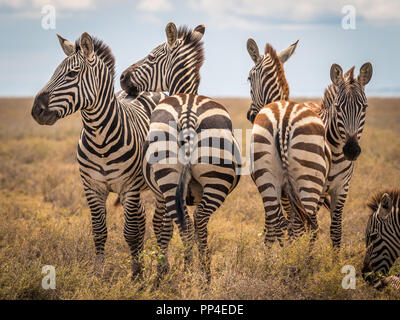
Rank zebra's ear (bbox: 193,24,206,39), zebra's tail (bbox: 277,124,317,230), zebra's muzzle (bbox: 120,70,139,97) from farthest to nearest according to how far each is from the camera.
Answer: zebra's muzzle (bbox: 120,70,139,97), zebra's ear (bbox: 193,24,206,39), zebra's tail (bbox: 277,124,317,230)

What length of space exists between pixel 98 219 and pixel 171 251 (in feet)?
3.53

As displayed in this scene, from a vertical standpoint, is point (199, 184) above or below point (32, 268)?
above

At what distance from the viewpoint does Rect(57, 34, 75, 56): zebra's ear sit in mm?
5383

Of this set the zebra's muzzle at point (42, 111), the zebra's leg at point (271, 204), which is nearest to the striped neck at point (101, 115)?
the zebra's muzzle at point (42, 111)

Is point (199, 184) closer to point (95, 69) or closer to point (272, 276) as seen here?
point (272, 276)

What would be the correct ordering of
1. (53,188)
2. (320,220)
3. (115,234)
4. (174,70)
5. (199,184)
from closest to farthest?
(199,184)
(174,70)
(115,234)
(320,220)
(53,188)

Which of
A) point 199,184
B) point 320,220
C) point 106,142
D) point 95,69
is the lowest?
point 320,220

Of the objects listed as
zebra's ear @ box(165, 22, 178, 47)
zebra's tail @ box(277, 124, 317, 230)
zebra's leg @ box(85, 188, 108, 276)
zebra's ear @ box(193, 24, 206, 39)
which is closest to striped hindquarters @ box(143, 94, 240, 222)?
zebra's tail @ box(277, 124, 317, 230)

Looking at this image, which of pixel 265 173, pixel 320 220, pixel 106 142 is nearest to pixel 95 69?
pixel 106 142

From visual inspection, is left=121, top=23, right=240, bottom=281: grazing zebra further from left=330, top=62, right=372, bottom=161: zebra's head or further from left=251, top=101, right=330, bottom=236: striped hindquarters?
left=330, top=62, right=372, bottom=161: zebra's head

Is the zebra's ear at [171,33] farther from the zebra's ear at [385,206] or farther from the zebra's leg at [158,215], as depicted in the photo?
the zebra's ear at [385,206]

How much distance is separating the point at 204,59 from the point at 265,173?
101 inches
